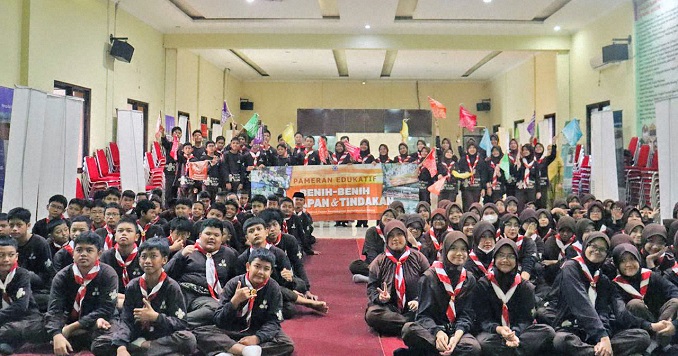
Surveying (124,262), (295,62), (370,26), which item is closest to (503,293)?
(124,262)

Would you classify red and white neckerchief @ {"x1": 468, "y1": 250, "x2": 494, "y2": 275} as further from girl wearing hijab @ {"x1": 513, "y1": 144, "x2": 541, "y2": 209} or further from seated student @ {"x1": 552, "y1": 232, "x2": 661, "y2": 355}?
girl wearing hijab @ {"x1": 513, "y1": 144, "x2": 541, "y2": 209}

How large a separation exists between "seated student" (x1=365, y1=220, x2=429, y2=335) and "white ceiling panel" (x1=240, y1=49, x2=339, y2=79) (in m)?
10.3

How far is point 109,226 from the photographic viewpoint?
5.66 meters

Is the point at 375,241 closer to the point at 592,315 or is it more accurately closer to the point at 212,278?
the point at 212,278

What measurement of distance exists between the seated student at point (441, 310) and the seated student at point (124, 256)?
7.52ft

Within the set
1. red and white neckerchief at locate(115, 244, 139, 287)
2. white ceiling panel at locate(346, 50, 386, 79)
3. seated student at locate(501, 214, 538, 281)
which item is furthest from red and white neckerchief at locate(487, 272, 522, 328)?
white ceiling panel at locate(346, 50, 386, 79)

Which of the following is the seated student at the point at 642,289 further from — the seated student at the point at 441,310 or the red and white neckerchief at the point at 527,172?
the red and white neckerchief at the point at 527,172

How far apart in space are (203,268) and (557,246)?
12.1 ft

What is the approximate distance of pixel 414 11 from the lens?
36.4 feet

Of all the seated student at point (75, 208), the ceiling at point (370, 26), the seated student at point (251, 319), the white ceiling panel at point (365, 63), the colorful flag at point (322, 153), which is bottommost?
the seated student at point (251, 319)

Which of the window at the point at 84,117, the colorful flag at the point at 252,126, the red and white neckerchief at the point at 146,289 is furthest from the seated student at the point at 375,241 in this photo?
the window at the point at 84,117

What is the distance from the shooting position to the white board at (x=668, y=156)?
7621 millimetres

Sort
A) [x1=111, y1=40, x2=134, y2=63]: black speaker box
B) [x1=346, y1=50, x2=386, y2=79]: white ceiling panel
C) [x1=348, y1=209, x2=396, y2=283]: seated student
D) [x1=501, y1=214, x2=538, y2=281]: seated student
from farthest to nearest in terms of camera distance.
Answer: [x1=346, y1=50, x2=386, y2=79]: white ceiling panel → [x1=111, y1=40, x2=134, y2=63]: black speaker box → [x1=348, y1=209, x2=396, y2=283]: seated student → [x1=501, y1=214, x2=538, y2=281]: seated student

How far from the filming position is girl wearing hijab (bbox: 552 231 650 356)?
402 centimetres
